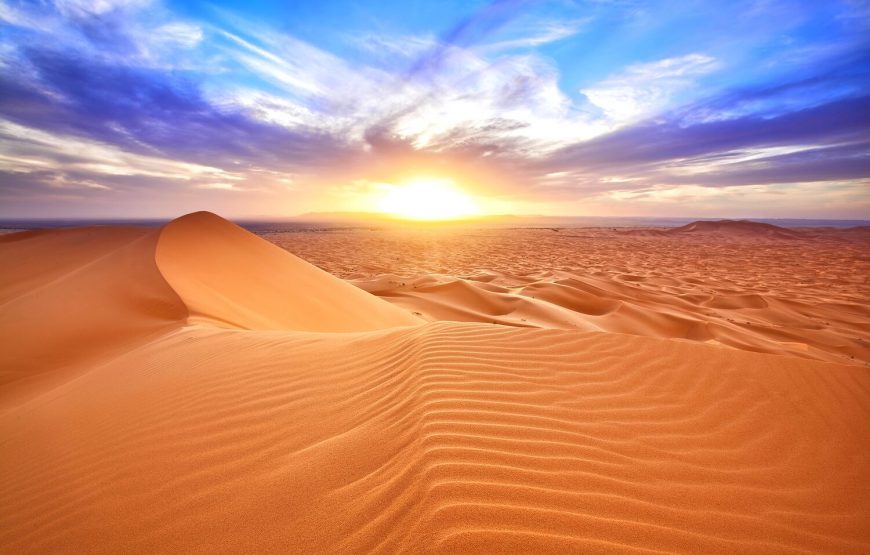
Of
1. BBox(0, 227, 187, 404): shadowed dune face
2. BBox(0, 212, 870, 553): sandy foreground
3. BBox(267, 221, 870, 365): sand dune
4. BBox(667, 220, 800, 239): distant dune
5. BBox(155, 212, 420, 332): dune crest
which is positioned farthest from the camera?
BBox(667, 220, 800, 239): distant dune

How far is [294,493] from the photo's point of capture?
1.66 meters

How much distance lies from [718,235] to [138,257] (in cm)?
3187

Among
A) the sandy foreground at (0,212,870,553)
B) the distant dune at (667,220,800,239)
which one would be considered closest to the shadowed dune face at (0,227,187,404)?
the sandy foreground at (0,212,870,553)

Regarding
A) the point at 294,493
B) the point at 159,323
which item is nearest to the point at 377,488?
the point at 294,493

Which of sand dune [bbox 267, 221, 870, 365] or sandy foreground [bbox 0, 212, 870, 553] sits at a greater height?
sandy foreground [bbox 0, 212, 870, 553]

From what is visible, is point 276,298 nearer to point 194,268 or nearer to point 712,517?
point 194,268

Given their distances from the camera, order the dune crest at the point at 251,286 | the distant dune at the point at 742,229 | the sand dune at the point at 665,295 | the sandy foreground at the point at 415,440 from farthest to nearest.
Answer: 1. the distant dune at the point at 742,229
2. the sand dune at the point at 665,295
3. the dune crest at the point at 251,286
4. the sandy foreground at the point at 415,440

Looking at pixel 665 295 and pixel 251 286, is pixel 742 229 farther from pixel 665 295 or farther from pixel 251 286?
pixel 251 286

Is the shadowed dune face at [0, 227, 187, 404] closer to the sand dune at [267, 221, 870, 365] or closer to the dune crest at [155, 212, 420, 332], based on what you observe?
the dune crest at [155, 212, 420, 332]

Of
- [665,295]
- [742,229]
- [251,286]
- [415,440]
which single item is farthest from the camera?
[742,229]

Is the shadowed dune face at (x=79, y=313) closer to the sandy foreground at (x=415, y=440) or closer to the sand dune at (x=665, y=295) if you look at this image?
the sandy foreground at (x=415, y=440)

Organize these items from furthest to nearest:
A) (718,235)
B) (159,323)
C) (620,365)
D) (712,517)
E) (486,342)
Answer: (718,235) < (159,323) < (486,342) < (620,365) < (712,517)

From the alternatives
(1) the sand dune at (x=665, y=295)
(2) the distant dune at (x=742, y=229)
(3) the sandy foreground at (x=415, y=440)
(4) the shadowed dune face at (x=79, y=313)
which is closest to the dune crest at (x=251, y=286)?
(4) the shadowed dune face at (x=79, y=313)

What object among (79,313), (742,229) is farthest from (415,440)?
(742,229)
